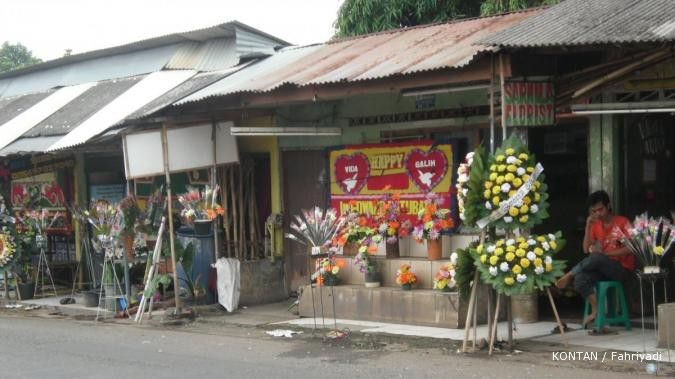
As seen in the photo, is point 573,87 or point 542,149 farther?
point 542,149

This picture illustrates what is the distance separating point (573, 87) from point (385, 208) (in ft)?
11.6

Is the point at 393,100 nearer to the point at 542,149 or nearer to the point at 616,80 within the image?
the point at 542,149

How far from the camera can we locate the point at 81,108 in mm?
16562

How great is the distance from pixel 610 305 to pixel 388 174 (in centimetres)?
389

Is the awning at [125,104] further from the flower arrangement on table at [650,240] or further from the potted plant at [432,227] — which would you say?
the flower arrangement on table at [650,240]

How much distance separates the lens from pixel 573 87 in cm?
927

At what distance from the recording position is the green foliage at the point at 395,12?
22.1 m

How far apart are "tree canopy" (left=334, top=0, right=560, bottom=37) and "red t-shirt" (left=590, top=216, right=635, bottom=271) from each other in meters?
12.7

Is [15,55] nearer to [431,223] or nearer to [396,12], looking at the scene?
[396,12]

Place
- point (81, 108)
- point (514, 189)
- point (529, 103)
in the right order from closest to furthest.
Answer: point (514, 189)
point (529, 103)
point (81, 108)

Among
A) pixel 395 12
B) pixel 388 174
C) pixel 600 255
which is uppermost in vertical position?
pixel 395 12

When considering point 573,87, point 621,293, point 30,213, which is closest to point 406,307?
point 621,293

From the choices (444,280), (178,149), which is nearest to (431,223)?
(444,280)

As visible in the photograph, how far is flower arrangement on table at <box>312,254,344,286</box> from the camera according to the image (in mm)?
11414
